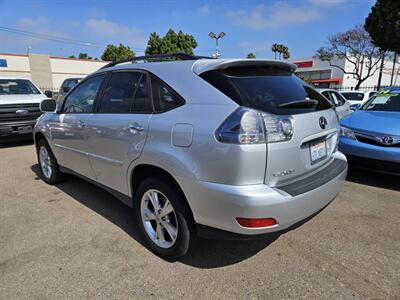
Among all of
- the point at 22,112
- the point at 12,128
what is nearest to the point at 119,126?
the point at 12,128

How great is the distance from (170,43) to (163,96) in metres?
47.2

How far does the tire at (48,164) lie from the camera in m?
4.61

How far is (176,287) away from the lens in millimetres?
2389

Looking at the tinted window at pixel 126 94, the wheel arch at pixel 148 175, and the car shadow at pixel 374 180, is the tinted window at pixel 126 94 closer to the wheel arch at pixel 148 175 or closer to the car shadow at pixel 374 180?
the wheel arch at pixel 148 175

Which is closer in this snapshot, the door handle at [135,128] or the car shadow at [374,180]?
the door handle at [135,128]

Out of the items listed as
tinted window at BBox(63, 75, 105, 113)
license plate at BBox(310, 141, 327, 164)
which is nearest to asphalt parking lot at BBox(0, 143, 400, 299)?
license plate at BBox(310, 141, 327, 164)

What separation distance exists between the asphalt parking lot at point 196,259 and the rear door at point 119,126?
2.06 feet

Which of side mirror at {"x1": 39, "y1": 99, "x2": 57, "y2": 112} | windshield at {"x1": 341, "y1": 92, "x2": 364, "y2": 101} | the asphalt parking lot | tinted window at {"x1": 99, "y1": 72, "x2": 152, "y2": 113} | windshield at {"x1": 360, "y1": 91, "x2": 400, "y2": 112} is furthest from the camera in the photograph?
windshield at {"x1": 341, "y1": 92, "x2": 364, "y2": 101}

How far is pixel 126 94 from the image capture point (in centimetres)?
304

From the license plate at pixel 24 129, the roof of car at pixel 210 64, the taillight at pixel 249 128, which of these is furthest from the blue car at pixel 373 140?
the license plate at pixel 24 129

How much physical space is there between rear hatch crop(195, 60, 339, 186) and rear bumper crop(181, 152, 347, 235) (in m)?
0.13

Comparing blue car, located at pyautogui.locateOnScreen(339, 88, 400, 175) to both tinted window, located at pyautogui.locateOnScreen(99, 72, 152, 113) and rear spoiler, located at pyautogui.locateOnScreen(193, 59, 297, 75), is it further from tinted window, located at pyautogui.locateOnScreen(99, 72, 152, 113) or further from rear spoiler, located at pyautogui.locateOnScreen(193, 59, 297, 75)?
tinted window, located at pyautogui.locateOnScreen(99, 72, 152, 113)

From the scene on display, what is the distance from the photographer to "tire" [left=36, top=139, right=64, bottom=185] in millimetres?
4609

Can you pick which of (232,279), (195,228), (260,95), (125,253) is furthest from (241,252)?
(260,95)
